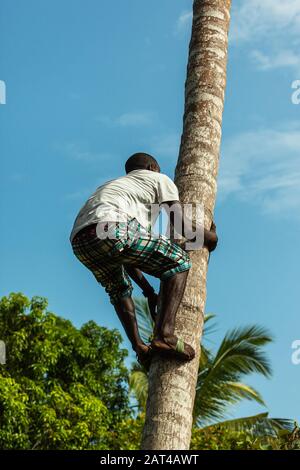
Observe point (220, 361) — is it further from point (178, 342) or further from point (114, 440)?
point (178, 342)

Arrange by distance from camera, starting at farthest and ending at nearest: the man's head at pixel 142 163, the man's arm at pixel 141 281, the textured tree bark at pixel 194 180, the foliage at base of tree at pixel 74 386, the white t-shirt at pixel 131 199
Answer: the foliage at base of tree at pixel 74 386 < the man's arm at pixel 141 281 < the man's head at pixel 142 163 < the white t-shirt at pixel 131 199 < the textured tree bark at pixel 194 180

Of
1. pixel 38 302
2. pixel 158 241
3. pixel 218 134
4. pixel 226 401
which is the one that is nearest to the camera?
pixel 158 241

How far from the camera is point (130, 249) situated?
4871 millimetres

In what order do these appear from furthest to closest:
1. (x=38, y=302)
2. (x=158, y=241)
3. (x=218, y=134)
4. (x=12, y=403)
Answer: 1. (x=38, y=302)
2. (x=12, y=403)
3. (x=218, y=134)
4. (x=158, y=241)

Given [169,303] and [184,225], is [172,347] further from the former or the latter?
[184,225]

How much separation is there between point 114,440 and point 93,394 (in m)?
1.88

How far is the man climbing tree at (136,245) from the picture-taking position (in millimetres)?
4758

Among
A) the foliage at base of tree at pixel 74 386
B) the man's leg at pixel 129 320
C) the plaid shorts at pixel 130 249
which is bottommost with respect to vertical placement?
the man's leg at pixel 129 320

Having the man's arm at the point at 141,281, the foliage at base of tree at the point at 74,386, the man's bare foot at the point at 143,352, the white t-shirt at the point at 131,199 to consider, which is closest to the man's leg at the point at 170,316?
the man's bare foot at the point at 143,352

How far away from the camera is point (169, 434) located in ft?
14.5

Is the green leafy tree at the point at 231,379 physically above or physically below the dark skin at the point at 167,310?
above

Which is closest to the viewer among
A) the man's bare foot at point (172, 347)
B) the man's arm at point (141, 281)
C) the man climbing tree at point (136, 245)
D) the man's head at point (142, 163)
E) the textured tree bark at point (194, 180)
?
the textured tree bark at point (194, 180)

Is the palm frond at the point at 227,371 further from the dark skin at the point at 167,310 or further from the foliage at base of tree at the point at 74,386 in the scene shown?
the dark skin at the point at 167,310
